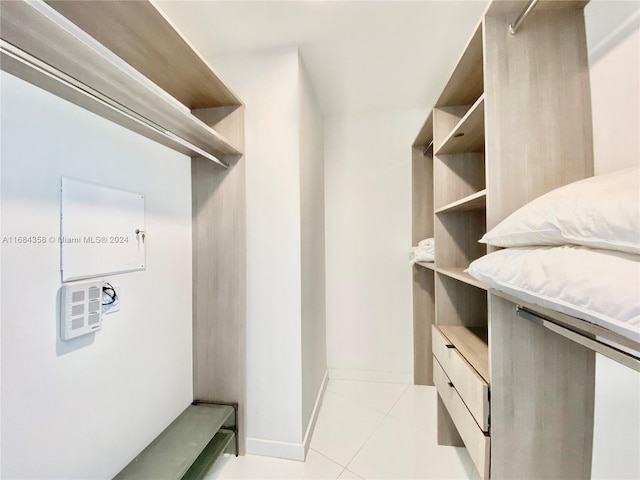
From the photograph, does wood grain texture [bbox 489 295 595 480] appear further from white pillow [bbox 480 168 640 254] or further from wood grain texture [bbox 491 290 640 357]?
white pillow [bbox 480 168 640 254]

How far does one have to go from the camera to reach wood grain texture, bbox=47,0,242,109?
98cm

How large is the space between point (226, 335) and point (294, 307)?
0.47 metres

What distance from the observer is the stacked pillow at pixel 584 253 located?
0.51m

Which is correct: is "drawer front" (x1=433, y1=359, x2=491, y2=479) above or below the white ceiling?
below

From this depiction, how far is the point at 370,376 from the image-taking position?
98.3 inches

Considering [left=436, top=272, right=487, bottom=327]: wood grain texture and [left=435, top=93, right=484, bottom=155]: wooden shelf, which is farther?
[left=436, top=272, right=487, bottom=327]: wood grain texture

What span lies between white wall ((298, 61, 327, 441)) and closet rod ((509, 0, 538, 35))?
1096mm

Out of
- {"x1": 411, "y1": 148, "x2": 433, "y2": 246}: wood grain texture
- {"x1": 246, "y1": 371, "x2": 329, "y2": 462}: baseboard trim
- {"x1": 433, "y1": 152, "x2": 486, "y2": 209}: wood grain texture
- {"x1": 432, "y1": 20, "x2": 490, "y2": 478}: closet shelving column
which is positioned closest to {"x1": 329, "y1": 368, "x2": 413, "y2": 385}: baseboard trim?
{"x1": 432, "y1": 20, "x2": 490, "y2": 478}: closet shelving column

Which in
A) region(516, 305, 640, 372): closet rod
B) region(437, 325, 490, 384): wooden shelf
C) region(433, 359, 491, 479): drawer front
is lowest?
region(433, 359, 491, 479): drawer front

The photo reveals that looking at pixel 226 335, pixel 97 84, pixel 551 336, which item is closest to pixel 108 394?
pixel 226 335

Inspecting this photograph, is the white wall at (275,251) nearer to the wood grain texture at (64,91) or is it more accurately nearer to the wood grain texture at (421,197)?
the wood grain texture at (64,91)

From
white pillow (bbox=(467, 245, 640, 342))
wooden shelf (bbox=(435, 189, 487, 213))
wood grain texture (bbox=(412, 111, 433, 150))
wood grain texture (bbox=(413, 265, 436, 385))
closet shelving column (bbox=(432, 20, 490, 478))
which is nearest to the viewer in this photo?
white pillow (bbox=(467, 245, 640, 342))

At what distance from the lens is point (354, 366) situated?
99.4 inches

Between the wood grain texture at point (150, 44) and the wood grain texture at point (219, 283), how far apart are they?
1.33 feet
